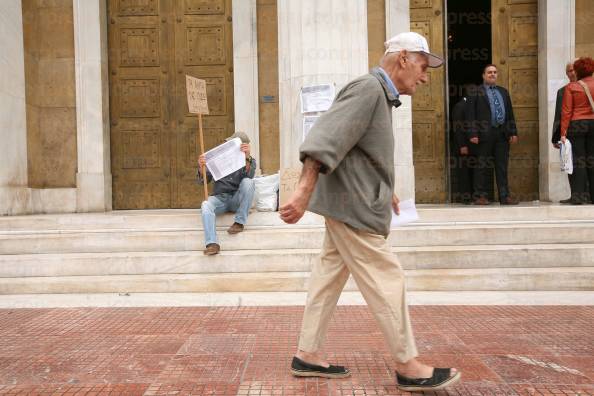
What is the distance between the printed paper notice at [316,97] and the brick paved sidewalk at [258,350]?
324cm

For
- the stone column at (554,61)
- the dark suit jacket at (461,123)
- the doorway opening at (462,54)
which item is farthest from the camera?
the doorway opening at (462,54)

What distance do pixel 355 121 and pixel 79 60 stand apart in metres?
8.27

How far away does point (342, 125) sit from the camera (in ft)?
9.27

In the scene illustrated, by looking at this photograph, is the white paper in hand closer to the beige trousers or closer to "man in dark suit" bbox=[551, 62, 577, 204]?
the beige trousers

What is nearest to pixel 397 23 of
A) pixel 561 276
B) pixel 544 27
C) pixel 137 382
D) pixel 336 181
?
pixel 544 27

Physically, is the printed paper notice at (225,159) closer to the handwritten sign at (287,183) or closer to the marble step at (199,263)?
the handwritten sign at (287,183)

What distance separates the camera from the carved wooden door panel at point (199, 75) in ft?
32.6

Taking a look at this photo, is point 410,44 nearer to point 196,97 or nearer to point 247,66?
point 196,97

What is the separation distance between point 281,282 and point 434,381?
2.97m

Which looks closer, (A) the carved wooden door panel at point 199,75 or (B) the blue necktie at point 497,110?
(B) the blue necktie at point 497,110

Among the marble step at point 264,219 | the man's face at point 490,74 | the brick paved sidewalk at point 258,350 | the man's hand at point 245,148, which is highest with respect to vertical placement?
the man's face at point 490,74

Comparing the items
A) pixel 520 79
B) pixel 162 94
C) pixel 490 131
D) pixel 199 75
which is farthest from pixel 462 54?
pixel 162 94

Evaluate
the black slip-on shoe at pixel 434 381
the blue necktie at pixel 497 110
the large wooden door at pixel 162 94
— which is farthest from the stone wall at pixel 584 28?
the black slip-on shoe at pixel 434 381

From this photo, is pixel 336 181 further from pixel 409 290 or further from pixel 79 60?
pixel 79 60
